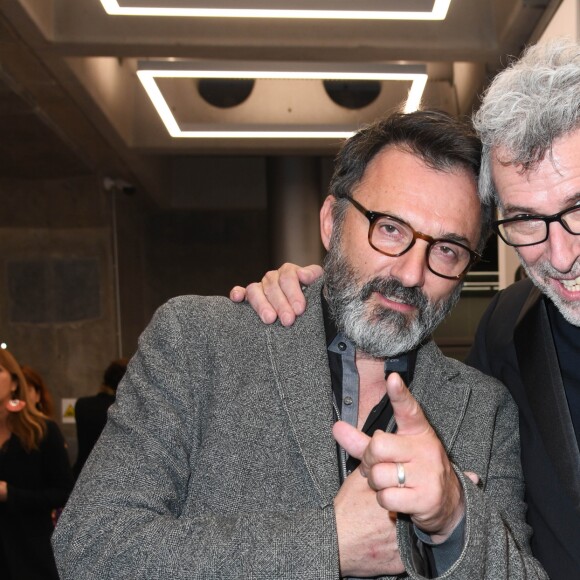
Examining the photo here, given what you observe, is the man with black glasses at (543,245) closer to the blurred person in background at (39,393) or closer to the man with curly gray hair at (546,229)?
the man with curly gray hair at (546,229)

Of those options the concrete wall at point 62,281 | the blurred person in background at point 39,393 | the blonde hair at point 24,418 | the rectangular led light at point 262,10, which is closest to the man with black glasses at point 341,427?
the rectangular led light at point 262,10

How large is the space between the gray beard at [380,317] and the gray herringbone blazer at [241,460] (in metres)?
0.07

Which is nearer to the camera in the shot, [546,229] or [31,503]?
[546,229]

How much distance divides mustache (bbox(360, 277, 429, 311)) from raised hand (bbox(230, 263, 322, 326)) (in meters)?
0.14

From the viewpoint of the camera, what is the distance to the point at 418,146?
182cm

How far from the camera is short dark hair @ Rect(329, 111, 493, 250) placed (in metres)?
1.82

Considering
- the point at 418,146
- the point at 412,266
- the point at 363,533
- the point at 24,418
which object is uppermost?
the point at 418,146

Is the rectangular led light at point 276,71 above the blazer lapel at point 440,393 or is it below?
above

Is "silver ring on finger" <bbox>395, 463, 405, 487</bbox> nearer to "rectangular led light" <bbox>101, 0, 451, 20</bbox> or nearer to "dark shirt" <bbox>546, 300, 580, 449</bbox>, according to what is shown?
"dark shirt" <bbox>546, 300, 580, 449</bbox>

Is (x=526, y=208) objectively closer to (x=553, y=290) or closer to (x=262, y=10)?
(x=553, y=290)

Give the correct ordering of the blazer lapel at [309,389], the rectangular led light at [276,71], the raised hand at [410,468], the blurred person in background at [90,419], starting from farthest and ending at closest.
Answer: the blurred person in background at [90,419]
the rectangular led light at [276,71]
the blazer lapel at [309,389]
the raised hand at [410,468]

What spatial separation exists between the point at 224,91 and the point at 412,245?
211 inches

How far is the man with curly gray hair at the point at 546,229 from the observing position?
1.67 metres

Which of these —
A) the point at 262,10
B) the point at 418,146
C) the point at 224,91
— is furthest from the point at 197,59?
the point at 418,146
